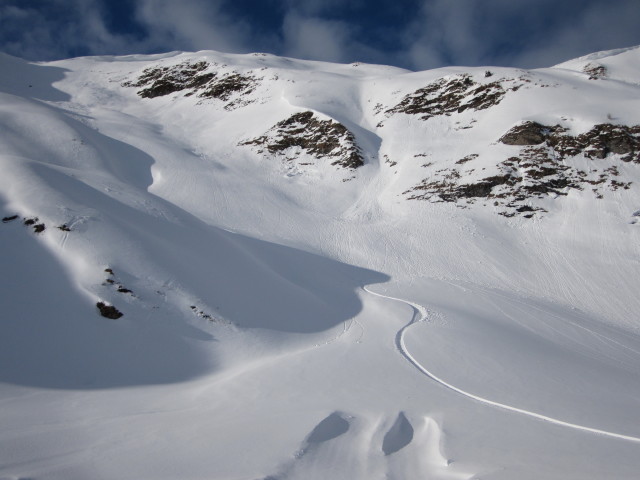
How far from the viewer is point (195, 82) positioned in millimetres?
41938

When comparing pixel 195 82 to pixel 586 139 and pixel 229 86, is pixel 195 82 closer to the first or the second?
pixel 229 86

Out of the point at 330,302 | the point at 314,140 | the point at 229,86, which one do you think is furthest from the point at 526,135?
the point at 229,86

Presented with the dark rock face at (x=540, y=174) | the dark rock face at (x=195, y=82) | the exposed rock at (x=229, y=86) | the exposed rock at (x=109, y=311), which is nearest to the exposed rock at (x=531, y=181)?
the dark rock face at (x=540, y=174)

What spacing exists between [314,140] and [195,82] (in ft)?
83.2

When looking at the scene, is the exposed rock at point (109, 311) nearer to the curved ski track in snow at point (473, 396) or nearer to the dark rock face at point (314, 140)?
the curved ski track in snow at point (473, 396)

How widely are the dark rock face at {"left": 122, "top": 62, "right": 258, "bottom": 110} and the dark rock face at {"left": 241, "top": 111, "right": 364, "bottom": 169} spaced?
10.5 metres

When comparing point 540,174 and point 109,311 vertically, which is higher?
point 540,174

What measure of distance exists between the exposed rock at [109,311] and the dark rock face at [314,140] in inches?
804

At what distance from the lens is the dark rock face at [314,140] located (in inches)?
995

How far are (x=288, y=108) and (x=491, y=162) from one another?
19864 millimetres

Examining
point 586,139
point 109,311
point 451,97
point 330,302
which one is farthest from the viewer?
point 451,97

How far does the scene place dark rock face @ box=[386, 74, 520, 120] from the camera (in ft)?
91.5

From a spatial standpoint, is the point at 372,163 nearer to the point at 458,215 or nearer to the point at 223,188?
the point at 458,215

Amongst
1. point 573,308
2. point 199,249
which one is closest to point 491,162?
point 573,308
